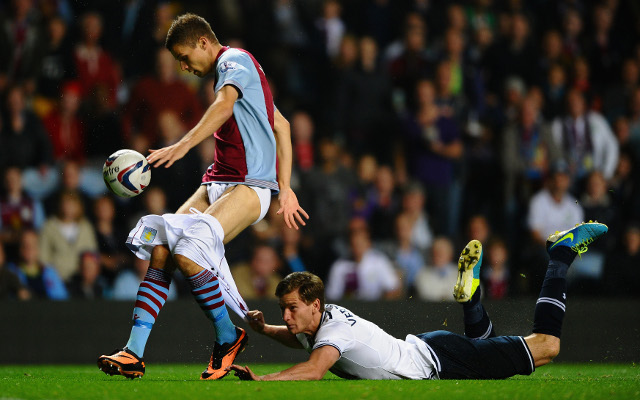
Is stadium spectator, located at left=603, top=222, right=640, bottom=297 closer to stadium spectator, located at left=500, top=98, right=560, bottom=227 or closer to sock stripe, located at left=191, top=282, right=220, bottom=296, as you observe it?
stadium spectator, located at left=500, top=98, right=560, bottom=227

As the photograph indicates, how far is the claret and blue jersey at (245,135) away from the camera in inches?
214

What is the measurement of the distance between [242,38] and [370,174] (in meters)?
2.23

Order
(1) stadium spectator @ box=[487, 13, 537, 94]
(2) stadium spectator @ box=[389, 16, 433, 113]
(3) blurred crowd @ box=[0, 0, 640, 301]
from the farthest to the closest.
→ 1. (1) stadium spectator @ box=[487, 13, 537, 94]
2. (2) stadium spectator @ box=[389, 16, 433, 113]
3. (3) blurred crowd @ box=[0, 0, 640, 301]

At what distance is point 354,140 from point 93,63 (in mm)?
2871

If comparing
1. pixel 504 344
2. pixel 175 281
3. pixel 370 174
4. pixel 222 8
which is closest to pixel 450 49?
pixel 370 174

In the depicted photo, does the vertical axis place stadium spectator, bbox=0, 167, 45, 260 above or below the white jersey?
above

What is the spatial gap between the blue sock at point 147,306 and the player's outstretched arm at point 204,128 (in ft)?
2.18

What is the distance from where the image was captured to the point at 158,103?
9227mm

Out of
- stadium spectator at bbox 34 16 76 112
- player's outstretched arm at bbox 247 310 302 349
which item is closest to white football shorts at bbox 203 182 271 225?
player's outstretched arm at bbox 247 310 302 349

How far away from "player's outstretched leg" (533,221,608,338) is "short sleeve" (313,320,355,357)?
1.25 meters

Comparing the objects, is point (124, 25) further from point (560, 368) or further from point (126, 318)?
point (560, 368)

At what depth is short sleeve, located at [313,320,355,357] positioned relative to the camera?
491cm

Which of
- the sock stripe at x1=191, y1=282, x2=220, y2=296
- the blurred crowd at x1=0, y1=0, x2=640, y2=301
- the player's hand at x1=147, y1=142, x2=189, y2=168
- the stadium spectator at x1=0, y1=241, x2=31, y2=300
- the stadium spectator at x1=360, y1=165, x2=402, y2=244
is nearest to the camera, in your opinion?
the player's hand at x1=147, y1=142, x2=189, y2=168

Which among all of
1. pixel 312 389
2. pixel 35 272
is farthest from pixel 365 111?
pixel 312 389
